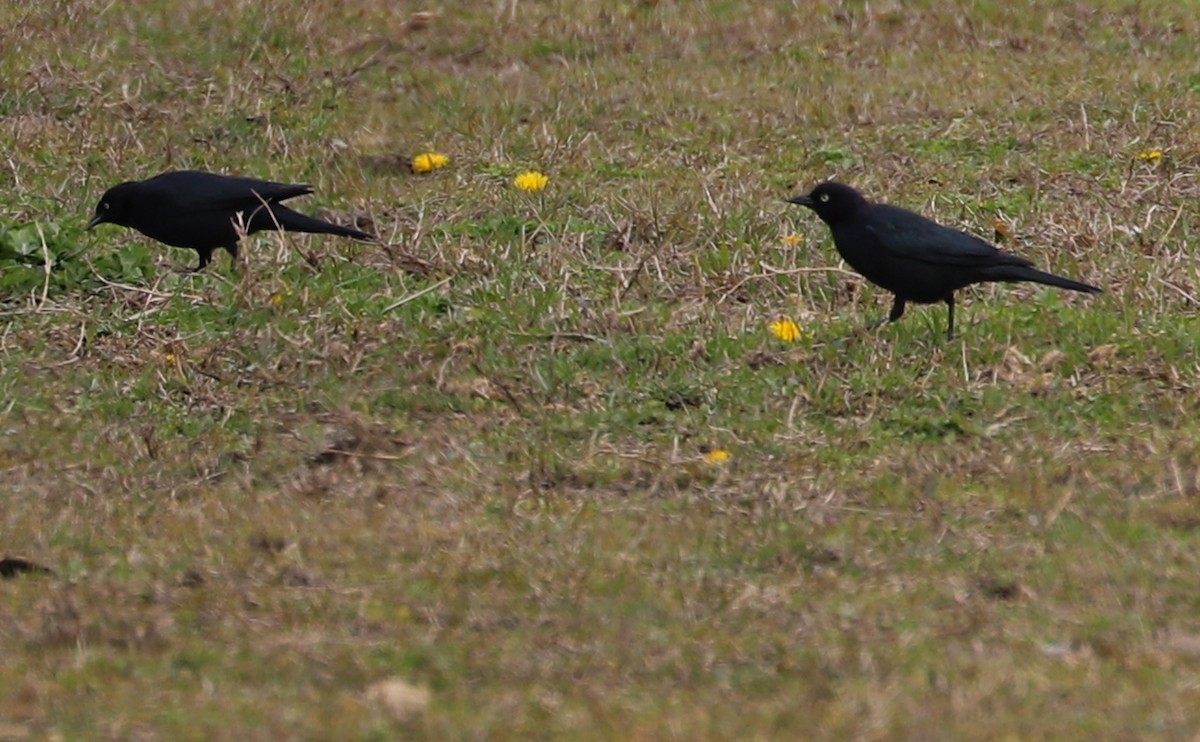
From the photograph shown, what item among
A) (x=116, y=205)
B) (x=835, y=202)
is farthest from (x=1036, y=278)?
(x=116, y=205)

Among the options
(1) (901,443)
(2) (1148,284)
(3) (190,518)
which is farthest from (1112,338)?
(3) (190,518)

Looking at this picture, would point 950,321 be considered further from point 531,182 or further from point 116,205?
point 116,205

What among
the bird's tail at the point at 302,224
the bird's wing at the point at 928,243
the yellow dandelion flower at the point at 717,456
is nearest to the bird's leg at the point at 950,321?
the bird's wing at the point at 928,243

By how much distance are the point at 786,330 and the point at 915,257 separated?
0.55 meters

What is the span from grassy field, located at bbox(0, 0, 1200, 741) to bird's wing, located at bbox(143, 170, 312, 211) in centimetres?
28

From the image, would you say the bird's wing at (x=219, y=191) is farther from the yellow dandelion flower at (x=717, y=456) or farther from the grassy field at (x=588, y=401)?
the yellow dandelion flower at (x=717, y=456)

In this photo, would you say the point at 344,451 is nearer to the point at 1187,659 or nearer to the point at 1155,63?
the point at 1187,659

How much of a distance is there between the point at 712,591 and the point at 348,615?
93 centimetres

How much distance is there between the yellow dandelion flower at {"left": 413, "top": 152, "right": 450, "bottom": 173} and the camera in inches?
421

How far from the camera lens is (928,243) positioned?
305 inches

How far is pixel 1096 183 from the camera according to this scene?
987 cm

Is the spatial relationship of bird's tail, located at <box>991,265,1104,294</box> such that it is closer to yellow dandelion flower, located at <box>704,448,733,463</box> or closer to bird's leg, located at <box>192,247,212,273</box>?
yellow dandelion flower, located at <box>704,448,733,463</box>

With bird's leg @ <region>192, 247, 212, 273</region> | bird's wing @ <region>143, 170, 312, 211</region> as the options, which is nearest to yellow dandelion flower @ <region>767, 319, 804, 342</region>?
bird's wing @ <region>143, 170, 312, 211</region>

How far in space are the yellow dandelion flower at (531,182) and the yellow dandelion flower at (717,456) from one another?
3.64m
